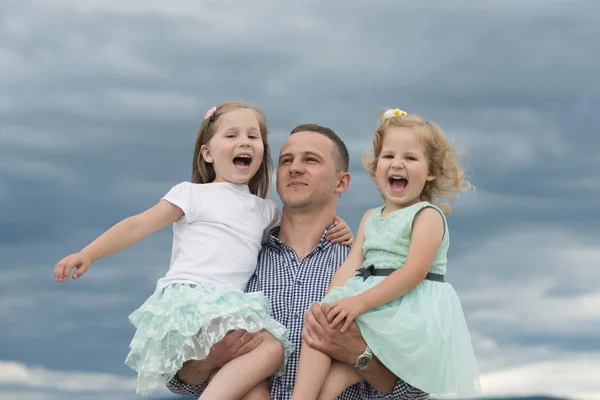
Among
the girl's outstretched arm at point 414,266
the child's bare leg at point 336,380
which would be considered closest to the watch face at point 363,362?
the child's bare leg at point 336,380

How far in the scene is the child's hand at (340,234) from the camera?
669 cm

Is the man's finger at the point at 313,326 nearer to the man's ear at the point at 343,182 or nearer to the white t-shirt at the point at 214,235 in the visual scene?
the white t-shirt at the point at 214,235

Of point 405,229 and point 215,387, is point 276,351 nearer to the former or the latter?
point 215,387

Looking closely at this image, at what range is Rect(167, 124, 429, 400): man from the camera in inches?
222

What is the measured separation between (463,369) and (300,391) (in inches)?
41.4

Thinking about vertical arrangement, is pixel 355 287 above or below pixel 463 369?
above

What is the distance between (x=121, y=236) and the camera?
5801 mm

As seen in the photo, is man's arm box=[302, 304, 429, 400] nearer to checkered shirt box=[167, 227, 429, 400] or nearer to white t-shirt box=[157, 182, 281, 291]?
checkered shirt box=[167, 227, 429, 400]

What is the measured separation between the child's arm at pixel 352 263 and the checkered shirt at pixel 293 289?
0.28 meters

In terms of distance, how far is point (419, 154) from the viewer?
5.84 meters

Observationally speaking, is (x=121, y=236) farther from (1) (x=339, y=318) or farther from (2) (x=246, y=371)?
(1) (x=339, y=318)

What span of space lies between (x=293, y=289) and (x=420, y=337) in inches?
44.0

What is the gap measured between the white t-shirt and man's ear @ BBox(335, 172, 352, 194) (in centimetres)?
85

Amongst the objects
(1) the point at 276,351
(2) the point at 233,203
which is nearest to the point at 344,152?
(2) the point at 233,203
